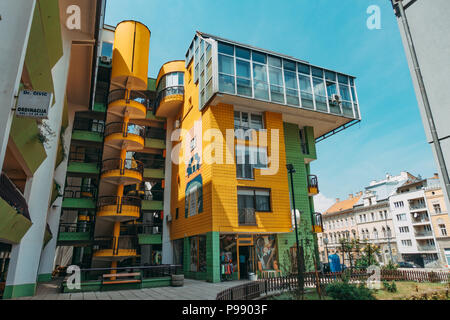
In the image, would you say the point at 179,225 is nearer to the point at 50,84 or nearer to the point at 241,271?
the point at 241,271

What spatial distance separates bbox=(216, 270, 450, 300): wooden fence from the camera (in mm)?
10117

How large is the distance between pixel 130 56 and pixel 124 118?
18.7ft

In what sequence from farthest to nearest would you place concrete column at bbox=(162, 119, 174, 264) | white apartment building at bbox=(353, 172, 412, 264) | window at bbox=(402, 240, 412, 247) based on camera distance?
white apartment building at bbox=(353, 172, 412, 264) < window at bbox=(402, 240, 412, 247) < concrete column at bbox=(162, 119, 174, 264)

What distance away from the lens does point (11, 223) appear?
894cm

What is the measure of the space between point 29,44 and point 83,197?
2219 cm

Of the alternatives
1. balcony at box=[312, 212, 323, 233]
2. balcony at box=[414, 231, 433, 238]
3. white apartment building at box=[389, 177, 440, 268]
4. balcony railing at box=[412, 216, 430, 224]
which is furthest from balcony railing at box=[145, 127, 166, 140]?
balcony railing at box=[412, 216, 430, 224]

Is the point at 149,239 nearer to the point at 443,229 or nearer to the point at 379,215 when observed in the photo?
the point at 443,229

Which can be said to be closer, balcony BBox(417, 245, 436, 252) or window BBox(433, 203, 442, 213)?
balcony BBox(417, 245, 436, 252)

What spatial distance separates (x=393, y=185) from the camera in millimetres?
65062

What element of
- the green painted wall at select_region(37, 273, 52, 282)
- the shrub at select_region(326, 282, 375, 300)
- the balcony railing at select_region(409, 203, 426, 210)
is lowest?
the shrub at select_region(326, 282, 375, 300)

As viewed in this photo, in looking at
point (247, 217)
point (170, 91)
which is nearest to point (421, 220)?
point (247, 217)

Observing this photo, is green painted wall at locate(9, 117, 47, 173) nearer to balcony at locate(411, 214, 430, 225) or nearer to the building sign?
the building sign

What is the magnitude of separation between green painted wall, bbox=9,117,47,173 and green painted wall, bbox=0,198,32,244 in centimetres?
195
